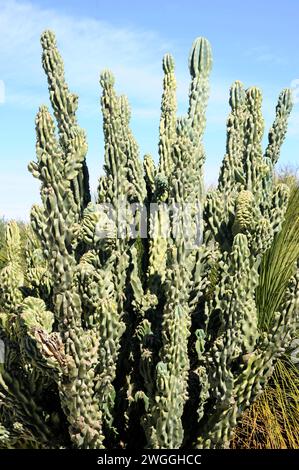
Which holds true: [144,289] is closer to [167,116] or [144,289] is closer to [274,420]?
[167,116]

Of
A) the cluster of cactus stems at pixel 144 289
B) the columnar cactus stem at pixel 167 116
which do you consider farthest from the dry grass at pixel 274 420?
the columnar cactus stem at pixel 167 116

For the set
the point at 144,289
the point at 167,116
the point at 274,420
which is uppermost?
the point at 167,116

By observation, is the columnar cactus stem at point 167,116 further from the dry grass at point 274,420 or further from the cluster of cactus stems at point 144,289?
the dry grass at point 274,420

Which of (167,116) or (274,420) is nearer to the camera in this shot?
(167,116)

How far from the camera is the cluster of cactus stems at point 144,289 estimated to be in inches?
108

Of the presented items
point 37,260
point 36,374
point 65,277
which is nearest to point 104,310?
point 65,277

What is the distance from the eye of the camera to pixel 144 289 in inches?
141

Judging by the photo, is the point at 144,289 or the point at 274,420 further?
the point at 274,420

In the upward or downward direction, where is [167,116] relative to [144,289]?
upward

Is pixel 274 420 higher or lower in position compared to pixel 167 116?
lower

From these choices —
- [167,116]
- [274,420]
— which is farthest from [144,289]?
[274,420]

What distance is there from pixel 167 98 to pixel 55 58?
0.79m

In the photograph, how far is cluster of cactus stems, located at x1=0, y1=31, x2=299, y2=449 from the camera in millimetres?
2738

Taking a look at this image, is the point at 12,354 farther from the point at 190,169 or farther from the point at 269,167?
the point at 269,167
